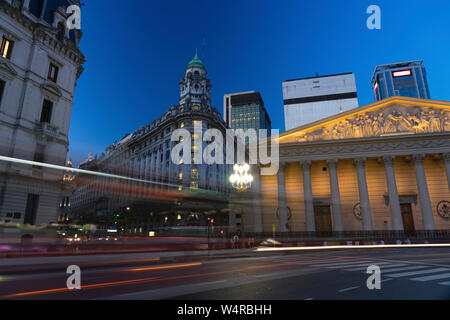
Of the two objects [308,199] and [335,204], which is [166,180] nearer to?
[308,199]

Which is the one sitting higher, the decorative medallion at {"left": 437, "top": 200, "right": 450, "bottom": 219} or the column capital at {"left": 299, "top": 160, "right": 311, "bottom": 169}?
the column capital at {"left": 299, "top": 160, "right": 311, "bottom": 169}

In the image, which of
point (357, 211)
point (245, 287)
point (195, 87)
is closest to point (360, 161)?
point (357, 211)

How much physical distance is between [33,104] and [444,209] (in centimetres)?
4710

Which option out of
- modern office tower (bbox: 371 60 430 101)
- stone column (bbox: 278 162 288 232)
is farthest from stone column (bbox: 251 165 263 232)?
modern office tower (bbox: 371 60 430 101)

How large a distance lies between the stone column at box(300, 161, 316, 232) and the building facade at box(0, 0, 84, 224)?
90.5 feet

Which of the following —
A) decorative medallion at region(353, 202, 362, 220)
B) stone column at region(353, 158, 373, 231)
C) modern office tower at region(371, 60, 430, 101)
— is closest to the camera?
stone column at region(353, 158, 373, 231)

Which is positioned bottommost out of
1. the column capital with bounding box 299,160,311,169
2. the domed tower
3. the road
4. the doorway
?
the road

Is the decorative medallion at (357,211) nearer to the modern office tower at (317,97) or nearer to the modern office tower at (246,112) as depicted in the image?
the modern office tower at (317,97)

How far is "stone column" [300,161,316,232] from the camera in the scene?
1261 inches

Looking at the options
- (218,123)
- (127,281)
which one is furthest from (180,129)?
(127,281)

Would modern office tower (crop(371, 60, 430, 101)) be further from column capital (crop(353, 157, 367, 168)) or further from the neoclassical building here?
column capital (crop(353, 157, 367, 168))

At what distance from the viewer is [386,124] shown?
3334cm
